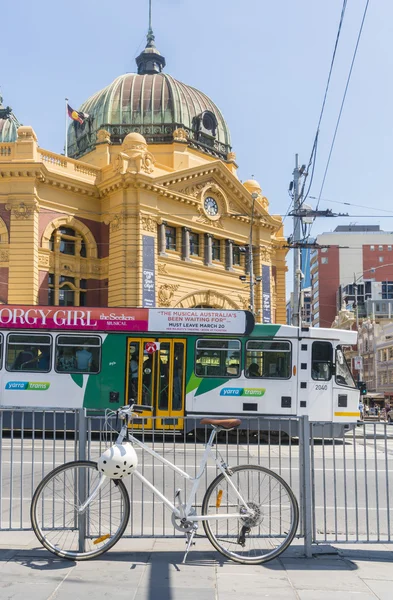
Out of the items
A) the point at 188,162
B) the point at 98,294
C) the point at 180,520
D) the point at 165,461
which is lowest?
the point at 180,520

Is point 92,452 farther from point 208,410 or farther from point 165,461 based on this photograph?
point 208,410

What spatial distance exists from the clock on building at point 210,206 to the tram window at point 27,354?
1111 inches

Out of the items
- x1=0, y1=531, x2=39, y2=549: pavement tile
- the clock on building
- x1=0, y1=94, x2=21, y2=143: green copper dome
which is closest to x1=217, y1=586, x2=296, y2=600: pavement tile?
x1=0, y1=531, x2=39, y2=549: pavement tile

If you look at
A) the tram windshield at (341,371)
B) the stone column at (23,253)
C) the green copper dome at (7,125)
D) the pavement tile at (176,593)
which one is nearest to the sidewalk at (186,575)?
the pavement tile at (176,593)

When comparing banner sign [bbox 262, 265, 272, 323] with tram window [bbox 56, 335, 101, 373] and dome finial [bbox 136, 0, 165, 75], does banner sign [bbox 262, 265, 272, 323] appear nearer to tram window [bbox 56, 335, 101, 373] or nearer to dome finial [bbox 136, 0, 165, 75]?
dome finial [bbox 136, 0, 165, 75]

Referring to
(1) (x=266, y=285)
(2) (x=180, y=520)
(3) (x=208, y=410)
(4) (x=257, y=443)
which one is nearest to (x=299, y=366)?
(3) (x=208, y=410)

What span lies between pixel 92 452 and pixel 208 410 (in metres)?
10.8

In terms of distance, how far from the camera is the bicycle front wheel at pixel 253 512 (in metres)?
5.43

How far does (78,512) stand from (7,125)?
61149 mm

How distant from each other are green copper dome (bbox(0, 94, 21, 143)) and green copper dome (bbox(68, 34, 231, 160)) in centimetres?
947

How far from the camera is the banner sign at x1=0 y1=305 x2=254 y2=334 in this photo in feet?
55.2

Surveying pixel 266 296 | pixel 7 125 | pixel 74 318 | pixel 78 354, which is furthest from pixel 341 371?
pixel 7 125

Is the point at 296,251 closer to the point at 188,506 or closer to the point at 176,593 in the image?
the point at 188,506

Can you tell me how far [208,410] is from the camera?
16734 millimetres
